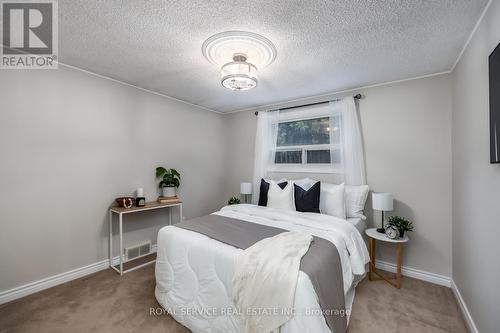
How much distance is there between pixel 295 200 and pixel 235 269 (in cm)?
156

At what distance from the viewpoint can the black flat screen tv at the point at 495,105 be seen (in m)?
1.22

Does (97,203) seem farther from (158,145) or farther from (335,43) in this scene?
(335,43)

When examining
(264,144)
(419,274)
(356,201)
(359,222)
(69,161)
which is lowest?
(419,274)

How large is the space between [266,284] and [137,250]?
2.39m

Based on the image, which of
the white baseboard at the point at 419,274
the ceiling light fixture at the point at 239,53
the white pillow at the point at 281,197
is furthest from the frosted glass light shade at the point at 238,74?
the white baseboard at the point at 419,274

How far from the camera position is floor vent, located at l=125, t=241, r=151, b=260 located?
2.84 metres

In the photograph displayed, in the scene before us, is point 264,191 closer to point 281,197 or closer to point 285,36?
point 281,197

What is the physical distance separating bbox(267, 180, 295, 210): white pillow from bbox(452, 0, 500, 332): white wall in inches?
66.5

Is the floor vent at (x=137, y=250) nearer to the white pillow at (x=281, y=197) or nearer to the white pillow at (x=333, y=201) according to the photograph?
the white pillow at (x=281, y=197)

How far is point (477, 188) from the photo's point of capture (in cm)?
164

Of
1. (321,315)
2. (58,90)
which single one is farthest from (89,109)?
(321,315)

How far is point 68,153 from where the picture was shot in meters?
2.40

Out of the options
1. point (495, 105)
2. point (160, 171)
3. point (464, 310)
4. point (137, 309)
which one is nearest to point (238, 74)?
point (495, 105)

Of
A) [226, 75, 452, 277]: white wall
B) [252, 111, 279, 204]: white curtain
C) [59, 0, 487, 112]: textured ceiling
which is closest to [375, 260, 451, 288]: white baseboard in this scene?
[226, 75, 452, 277]: white wall
